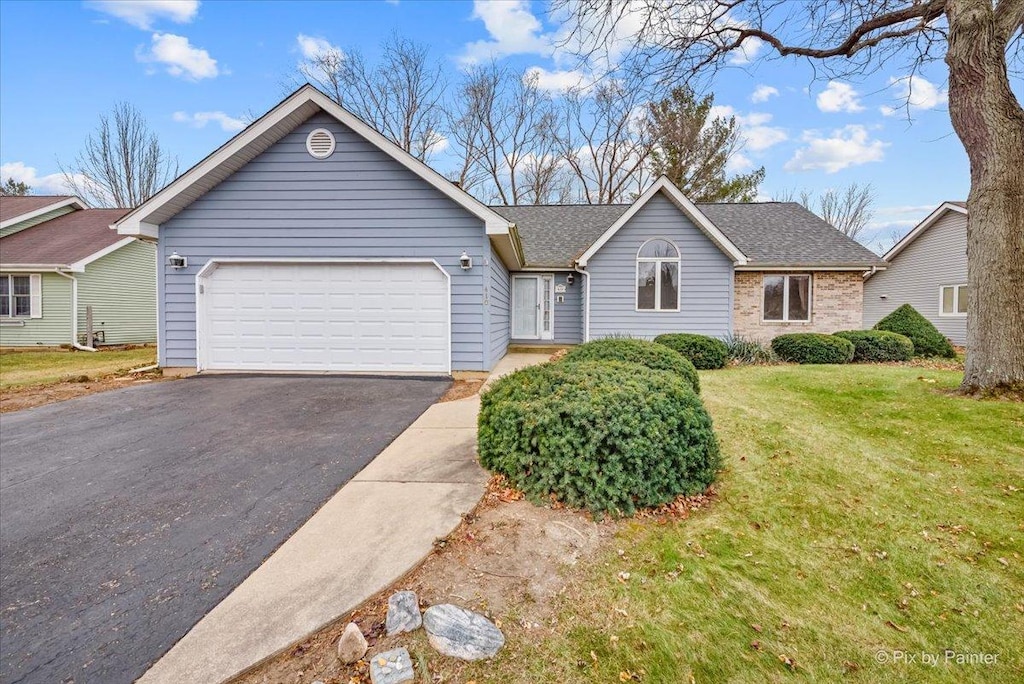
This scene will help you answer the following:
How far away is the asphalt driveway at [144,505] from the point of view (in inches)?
89.8

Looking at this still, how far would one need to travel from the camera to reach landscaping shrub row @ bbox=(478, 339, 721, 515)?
3.33 m

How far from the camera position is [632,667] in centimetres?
207

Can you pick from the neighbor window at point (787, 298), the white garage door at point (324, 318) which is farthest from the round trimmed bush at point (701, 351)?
the white garage door at point (324, 318)

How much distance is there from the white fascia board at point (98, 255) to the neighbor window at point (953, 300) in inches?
1204

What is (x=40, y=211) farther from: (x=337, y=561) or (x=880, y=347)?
(x=880, y=347)

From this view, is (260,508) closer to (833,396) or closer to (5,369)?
(833,396)

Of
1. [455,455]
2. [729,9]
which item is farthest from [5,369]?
[729,9]

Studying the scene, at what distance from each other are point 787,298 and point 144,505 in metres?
15.6

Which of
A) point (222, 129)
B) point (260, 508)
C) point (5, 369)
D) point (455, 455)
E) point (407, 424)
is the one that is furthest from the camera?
point (222, 129)

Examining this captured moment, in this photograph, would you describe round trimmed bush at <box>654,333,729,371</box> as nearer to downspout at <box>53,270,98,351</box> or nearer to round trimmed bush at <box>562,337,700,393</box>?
round trimmed bush at <box>562,337,700,393</box>

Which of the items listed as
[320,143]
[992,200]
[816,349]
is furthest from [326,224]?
[816,349]

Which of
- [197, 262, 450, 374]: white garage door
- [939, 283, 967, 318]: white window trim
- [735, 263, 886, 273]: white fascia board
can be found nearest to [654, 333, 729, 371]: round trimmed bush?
[735, 263, 886, 273]: white fascia board

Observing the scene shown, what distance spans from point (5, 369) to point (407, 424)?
12274 mm

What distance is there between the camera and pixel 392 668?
77.4 inches
